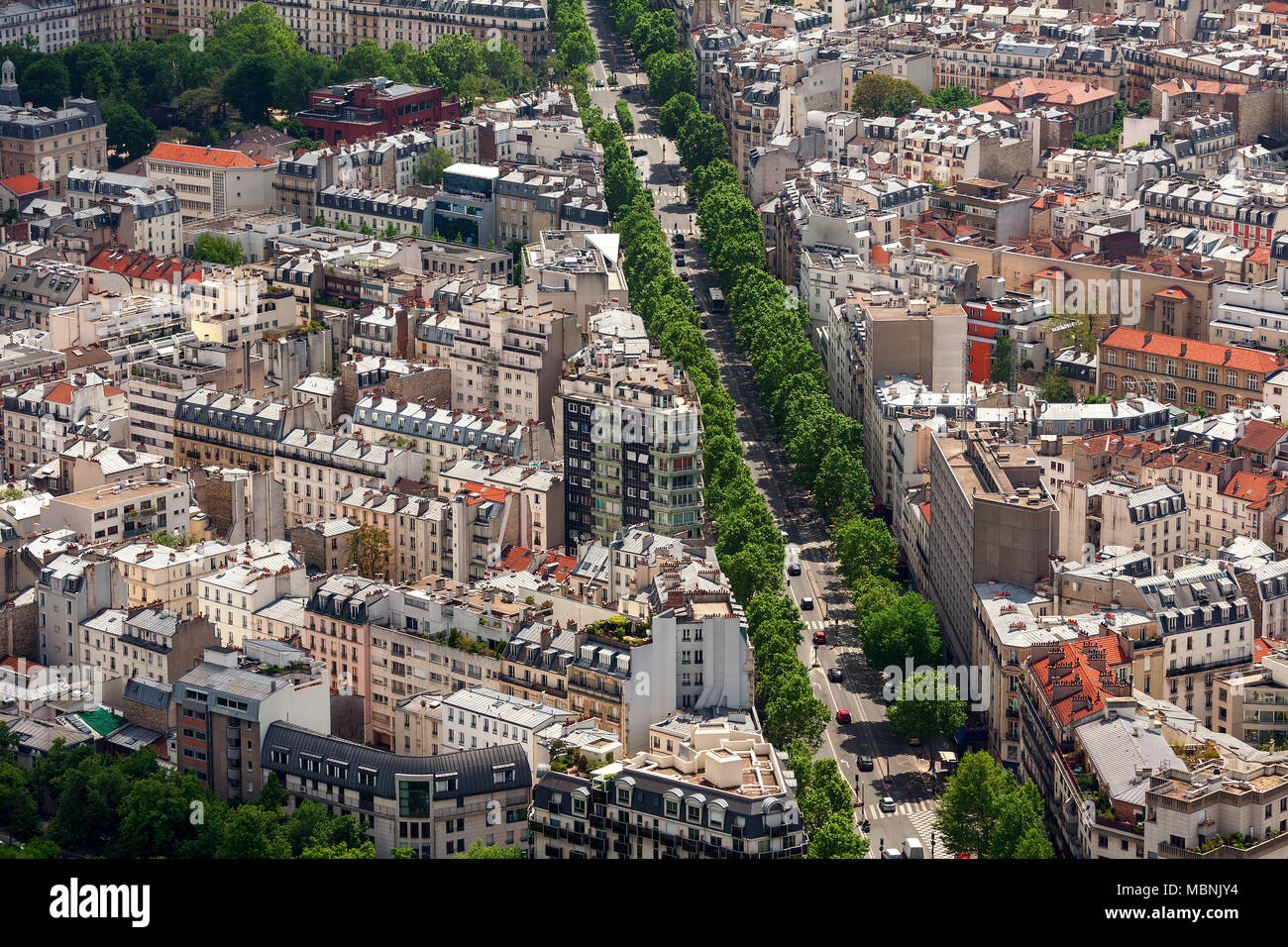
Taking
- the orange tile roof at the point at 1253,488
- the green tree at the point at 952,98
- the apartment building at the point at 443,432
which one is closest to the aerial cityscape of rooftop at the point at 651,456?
the apartment building at the point at 443,432

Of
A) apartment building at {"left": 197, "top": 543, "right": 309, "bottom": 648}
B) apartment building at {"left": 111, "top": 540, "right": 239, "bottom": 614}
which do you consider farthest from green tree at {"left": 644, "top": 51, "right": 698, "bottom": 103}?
apartment building at {"left": 197, "top": 543, "right": 309, "bottom": 648}

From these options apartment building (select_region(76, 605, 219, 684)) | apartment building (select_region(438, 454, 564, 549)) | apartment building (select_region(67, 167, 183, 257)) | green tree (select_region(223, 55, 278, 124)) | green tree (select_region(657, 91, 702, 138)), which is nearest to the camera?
apartment building (select_region(76, 605, 219, 684))

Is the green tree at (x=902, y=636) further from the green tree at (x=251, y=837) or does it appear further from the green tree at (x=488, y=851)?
the green tree at (x=251, y=837)

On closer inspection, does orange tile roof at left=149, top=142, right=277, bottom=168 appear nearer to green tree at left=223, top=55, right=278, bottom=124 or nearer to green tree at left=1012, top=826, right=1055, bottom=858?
green tree at left=223, top=55, right=278, bottom=124

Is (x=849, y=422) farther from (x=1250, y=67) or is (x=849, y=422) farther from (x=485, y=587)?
(x=1250, y=67)

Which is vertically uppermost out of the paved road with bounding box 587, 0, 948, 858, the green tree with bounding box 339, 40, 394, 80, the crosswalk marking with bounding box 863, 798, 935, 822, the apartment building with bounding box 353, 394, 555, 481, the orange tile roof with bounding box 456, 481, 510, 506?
the green tree with bounding box 339, 40, 394, 80
